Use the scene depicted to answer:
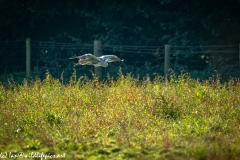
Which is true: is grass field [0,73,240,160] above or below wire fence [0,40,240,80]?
below

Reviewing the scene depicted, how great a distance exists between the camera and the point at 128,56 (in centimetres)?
1959

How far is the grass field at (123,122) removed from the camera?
273 inches

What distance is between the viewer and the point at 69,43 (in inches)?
781

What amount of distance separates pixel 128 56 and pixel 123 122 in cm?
1137

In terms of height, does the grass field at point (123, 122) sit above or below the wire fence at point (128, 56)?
below

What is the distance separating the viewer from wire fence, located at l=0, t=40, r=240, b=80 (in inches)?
712

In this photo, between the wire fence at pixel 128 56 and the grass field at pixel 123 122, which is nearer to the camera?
the grass field at pixel 123 122

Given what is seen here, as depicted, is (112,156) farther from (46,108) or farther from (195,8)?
(195,8)

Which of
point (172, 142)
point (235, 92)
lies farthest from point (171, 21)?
point (172, 142)

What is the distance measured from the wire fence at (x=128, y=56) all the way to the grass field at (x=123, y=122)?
22.0ft

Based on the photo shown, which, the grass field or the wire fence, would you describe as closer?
the grass field

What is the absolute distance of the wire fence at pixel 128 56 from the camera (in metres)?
18.1

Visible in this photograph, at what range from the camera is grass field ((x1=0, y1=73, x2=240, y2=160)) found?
6.92 meters

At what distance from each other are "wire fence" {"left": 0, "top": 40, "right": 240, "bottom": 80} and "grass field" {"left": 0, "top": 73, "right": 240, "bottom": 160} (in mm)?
6706
